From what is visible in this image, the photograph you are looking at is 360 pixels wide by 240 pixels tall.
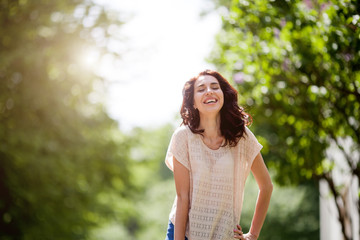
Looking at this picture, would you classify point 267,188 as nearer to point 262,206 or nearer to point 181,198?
point 262,206

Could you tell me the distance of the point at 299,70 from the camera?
399cm

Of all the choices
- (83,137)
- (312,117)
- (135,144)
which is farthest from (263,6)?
(135,144)

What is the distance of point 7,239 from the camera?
8273 millimetres

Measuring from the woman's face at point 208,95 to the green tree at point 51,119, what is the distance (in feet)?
20.1

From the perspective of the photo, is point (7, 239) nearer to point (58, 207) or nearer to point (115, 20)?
point (58, 207)

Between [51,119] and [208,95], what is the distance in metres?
7.57

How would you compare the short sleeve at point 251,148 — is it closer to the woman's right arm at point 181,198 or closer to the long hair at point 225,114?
the long hair at point 225,114

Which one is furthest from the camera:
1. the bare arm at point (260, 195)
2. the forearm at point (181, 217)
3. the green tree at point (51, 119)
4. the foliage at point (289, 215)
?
the foliage at point (289, 215)

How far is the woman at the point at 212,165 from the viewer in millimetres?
2258

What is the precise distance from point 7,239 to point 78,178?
88.0 inches

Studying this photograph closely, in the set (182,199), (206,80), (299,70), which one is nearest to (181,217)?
(182,199)

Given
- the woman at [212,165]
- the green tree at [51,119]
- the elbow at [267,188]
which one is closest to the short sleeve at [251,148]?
the woman at [212,165]

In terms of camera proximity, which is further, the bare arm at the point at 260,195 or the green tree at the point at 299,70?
the green tree at the point at 299,70

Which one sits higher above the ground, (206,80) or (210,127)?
(206,80)
